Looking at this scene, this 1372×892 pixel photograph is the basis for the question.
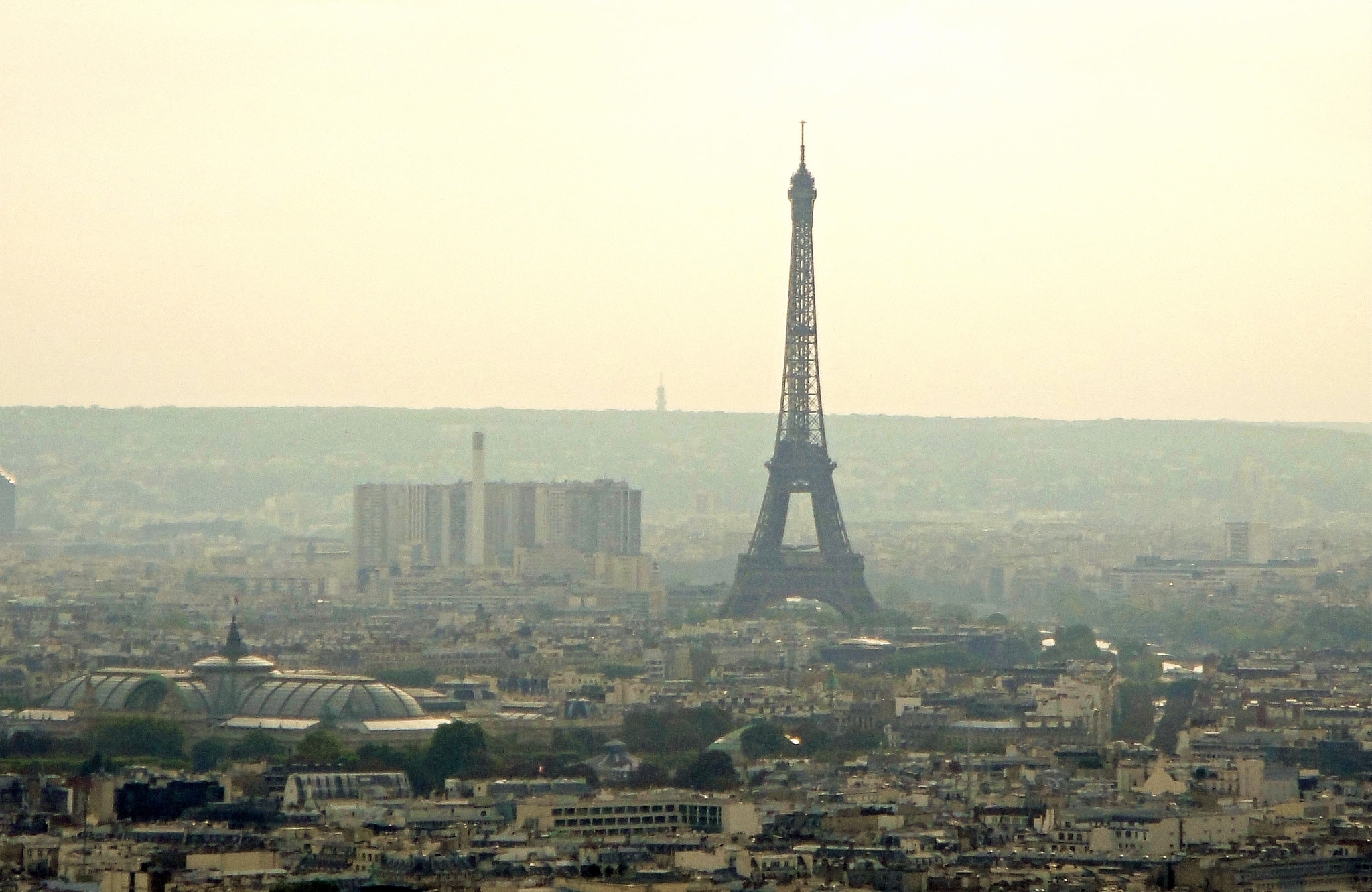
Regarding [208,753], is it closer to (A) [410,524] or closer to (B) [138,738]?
(B) [138,738]

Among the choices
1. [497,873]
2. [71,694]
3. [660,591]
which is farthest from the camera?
[660,591]

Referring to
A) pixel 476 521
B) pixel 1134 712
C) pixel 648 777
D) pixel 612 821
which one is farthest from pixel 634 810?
pixel 476 521

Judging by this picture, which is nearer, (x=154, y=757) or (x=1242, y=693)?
(x=154, y=757)

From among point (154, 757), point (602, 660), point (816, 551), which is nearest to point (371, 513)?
point (816, 551)

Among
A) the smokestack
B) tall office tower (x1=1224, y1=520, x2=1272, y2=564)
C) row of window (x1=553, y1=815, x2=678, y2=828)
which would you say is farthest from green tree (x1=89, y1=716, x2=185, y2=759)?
tall office tower (x1=1224, y1=520, x2=1272, y2=564)

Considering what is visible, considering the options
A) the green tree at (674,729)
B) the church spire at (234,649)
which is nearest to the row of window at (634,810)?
the green tree at (674,729)

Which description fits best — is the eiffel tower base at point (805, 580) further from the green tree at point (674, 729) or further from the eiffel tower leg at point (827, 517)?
the green tree at point (674, 729)

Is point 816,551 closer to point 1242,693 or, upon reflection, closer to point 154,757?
point 1242,693
